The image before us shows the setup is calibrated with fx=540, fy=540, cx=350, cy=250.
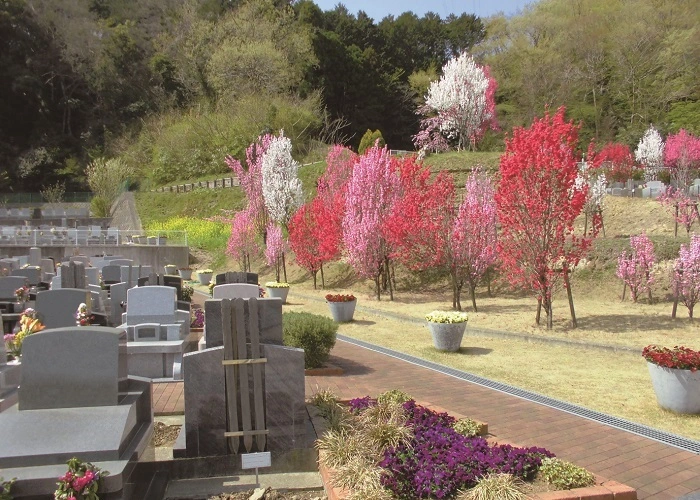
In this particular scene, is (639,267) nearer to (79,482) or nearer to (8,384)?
(8,384)

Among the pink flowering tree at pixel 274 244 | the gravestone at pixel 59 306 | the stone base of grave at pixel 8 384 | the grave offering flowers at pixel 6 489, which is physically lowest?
the grave offering flowers at pixel 6 489

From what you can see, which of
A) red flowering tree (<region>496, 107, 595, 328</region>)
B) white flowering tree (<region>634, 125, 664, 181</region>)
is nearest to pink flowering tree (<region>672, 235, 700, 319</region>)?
red flowering tree (<region>496, 107, 595, 328</region>)

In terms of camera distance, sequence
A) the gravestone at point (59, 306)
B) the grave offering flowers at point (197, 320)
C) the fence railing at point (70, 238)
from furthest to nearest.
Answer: the fence railing at point (70, 238) → the grave offering flowers at point (197, 320) → the gravestone at point (59, 306)

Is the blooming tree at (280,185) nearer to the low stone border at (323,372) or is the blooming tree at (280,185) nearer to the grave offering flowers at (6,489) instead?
the low stone border at (323,372)

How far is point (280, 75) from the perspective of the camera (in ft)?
169

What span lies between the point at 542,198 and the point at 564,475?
Result: 33.0 ft

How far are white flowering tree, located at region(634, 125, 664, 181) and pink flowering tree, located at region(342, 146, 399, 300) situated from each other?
88.3ft

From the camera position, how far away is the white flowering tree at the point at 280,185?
1094 inches

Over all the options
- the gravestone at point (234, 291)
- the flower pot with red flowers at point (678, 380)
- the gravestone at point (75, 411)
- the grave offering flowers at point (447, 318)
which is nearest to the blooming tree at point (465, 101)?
the grave offering flowers at point (447, 318)

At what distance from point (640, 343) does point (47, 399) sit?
1159cm

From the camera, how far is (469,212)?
1675 centimetres

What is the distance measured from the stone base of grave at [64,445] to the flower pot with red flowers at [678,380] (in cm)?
661

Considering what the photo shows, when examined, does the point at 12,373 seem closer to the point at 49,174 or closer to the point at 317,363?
the point at 317,363

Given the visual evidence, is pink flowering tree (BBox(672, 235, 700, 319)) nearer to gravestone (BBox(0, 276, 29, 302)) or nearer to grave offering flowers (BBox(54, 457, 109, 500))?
grave offering flowers (BBox(54, 457, 109, 500))
